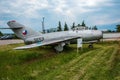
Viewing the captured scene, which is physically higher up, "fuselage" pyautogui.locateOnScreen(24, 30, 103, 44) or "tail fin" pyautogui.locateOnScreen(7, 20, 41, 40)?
"tail fin" pyautogui.locateOnScreen(7, 20, 41, 40)

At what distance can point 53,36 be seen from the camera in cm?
2525

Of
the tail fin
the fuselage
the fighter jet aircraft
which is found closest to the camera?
the fighter jet aircraft

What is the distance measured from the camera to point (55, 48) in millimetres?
24531

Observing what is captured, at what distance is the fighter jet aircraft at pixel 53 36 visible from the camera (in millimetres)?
24458

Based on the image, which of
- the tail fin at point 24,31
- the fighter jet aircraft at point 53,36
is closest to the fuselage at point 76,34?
the fighter jet aircraft at point 53,36

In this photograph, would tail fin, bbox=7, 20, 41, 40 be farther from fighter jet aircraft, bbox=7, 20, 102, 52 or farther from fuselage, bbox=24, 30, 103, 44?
fuselage, bbox=24, 30, 103, 44

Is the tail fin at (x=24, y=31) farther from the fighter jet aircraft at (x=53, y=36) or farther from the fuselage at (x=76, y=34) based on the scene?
the fuselage at (x=76, y=34)

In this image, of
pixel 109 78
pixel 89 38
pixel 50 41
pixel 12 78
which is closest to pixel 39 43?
pixel 50 41

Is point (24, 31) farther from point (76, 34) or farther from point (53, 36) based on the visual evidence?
point (76, 34)

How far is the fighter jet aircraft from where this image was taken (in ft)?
80.2

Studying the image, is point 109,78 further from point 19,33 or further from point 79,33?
point 19,33

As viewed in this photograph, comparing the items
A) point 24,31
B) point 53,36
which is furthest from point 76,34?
point 24,31

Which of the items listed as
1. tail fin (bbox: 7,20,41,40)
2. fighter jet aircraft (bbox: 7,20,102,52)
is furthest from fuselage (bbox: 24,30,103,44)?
tail fin (bbox: 7,20,41,40)

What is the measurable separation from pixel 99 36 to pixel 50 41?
5.06 metres
